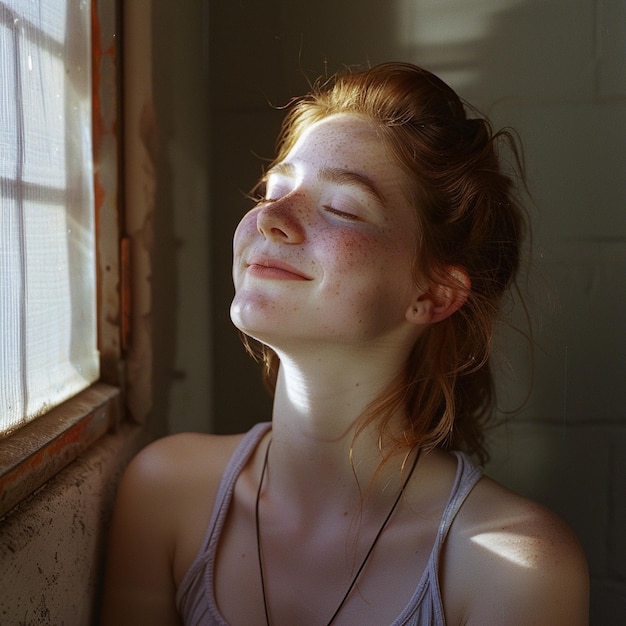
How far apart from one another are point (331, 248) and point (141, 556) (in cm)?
53

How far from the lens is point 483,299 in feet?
3.62

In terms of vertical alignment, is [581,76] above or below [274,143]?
above

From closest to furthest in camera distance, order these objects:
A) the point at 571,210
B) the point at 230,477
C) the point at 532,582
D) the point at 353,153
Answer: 1. the point at 532,582
2. the point at 353,153
3. the point at 230,477
4. the point at 571,210

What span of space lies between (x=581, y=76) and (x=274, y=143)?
57 centimetres

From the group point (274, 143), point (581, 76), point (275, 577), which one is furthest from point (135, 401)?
point (581, 76)

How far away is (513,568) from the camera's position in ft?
3.05

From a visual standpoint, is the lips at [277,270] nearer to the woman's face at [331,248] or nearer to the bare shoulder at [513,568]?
the woman's face at [331,248]

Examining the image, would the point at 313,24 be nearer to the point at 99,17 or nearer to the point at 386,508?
the point at 99,17

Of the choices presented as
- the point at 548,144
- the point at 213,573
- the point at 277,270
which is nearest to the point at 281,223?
the point at 277,270

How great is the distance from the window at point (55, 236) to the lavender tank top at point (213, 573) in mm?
224

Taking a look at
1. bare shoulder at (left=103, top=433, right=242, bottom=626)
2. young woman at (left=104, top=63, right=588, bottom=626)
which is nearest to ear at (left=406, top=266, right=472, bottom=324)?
young woman at (left=104, top=63, right=588, bottom=626)

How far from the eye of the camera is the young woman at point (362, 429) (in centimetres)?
97

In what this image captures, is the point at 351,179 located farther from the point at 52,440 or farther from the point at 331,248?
the point at 52,440

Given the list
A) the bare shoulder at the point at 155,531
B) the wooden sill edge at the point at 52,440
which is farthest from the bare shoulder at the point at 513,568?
the wooden sill edge at the point at 52,440
